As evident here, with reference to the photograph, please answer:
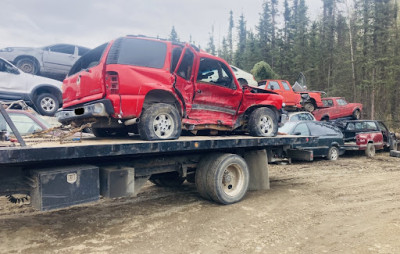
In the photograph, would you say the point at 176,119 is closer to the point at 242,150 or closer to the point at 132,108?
the point at 132,108

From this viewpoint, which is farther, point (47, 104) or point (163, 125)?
point (47, 104)

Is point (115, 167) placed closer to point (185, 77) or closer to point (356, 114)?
point (185, 77)

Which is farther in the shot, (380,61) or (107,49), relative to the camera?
(380,61)

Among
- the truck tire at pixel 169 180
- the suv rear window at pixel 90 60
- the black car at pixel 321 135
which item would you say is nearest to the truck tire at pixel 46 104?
the suv rear window at pixel 90 60

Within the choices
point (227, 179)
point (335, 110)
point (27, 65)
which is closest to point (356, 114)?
point (335, 110)

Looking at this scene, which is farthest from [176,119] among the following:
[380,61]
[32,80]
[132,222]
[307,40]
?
[307,40]

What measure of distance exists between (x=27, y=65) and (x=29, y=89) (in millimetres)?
2763

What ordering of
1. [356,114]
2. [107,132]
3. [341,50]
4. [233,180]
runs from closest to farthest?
1. [233,180]
2. [107,132]
3. [356,114]
4. [341,50]

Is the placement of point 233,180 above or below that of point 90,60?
below

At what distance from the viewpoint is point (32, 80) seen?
891 centimetres

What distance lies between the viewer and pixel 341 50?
32688 mm

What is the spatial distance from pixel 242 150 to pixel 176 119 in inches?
70.7

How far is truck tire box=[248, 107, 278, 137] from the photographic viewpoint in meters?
6.43

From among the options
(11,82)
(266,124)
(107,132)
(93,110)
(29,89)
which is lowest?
(107,132)
